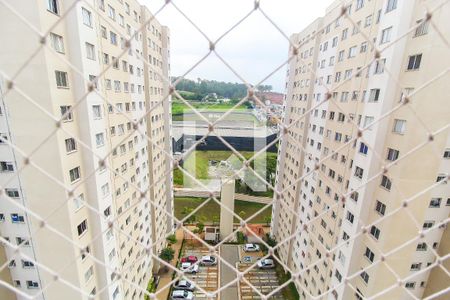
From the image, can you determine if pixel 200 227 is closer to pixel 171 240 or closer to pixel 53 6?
pixel 171 240

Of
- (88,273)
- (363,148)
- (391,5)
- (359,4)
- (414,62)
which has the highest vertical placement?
(359,4)

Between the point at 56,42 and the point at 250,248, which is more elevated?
the point at 56,42

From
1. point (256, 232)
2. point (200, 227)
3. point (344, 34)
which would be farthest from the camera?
point (256, 232)

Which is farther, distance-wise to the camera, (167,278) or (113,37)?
(167,278)

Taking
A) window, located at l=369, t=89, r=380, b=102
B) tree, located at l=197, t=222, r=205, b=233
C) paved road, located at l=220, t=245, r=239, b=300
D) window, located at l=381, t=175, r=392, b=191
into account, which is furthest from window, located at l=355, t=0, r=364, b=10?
tree, located at l=197, t=222, r=205, b=233

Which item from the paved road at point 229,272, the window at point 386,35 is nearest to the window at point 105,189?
the window at point 386,35

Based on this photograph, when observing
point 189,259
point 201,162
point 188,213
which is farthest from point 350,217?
point 201,162
